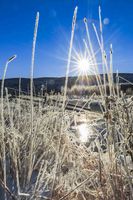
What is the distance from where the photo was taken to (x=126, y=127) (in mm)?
1731

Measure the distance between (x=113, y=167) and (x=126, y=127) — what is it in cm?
18

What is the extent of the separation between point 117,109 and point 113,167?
25 centimetres

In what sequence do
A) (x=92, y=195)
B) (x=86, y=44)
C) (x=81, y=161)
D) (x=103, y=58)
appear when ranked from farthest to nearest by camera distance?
(x=81, y=161) < (x=92, y=195) < (x=86, y=44) < (x=103, y=58)

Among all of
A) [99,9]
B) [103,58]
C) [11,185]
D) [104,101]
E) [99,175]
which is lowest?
[11,185]

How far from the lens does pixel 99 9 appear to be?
5.02ft

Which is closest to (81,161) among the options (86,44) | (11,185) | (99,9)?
(11,185)

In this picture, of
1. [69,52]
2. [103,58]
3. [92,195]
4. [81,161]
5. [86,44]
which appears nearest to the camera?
[69,52]

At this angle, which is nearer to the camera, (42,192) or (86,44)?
(86,44)

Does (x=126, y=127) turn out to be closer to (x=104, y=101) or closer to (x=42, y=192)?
(x=104, y=101)

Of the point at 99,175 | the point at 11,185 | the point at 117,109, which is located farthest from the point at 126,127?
the point at 11,185

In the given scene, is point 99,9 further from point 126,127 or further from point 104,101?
point 126,127

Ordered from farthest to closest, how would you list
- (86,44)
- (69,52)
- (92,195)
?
(92,195) → (86,44) → (69,52)

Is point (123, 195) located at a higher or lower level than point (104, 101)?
lower

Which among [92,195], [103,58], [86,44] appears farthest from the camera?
[92,195]
